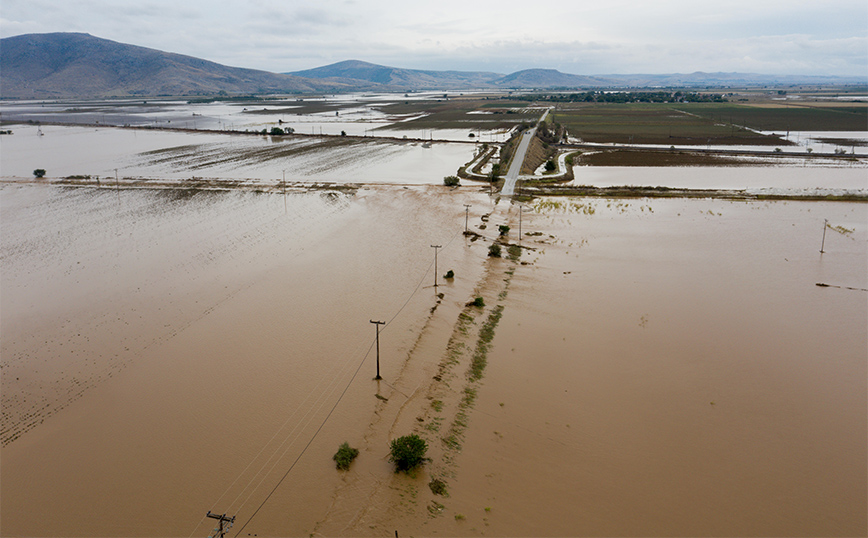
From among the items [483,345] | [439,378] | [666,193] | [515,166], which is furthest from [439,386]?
[515,166]

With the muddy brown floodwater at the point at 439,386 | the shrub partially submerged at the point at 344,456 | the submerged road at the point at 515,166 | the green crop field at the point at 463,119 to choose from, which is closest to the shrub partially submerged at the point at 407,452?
the muddy brown floodwater at the point at 439,386

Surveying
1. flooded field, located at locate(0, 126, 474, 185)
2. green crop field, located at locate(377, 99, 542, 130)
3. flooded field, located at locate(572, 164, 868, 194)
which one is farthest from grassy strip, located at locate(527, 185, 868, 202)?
green crop field, located at locate(377, 99, 542, 130)

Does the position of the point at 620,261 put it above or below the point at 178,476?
above

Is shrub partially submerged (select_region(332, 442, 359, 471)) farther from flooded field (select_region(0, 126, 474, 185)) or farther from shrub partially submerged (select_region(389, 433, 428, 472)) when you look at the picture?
flooded field (select_region(0, 126, 474, 185))

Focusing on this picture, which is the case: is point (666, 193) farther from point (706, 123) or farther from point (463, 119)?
point (463, 119)

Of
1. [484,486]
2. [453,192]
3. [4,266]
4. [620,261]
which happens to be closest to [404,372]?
[484,486]

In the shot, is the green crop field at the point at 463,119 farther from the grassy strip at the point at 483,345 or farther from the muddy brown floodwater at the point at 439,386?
the grassy strip at the point at 483,345

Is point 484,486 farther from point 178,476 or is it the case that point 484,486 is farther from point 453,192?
point 453,192
